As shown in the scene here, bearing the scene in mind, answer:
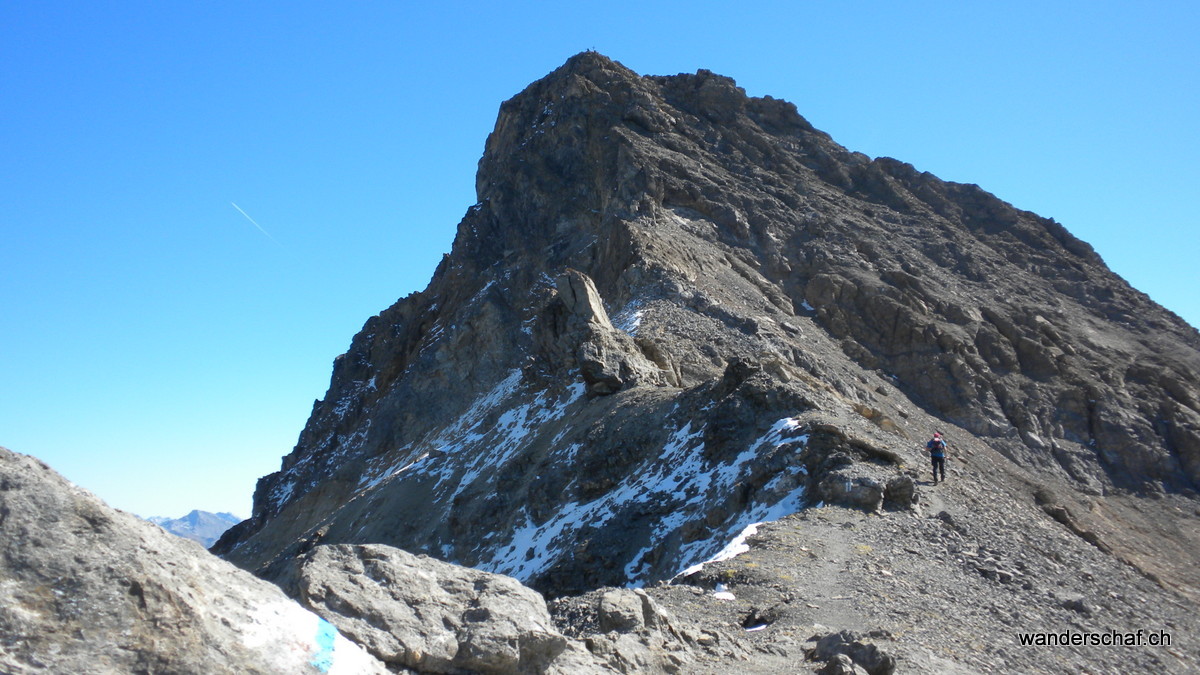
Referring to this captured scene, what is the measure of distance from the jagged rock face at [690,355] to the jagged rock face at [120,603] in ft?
38.7

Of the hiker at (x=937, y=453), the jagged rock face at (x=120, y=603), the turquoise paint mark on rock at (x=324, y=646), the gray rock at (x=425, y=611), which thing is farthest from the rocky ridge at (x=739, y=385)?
the jagged rock face at (x=120, y=603)

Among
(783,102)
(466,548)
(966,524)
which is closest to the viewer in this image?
(966,524)

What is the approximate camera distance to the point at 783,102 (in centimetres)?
6556

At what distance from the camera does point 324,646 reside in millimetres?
5812

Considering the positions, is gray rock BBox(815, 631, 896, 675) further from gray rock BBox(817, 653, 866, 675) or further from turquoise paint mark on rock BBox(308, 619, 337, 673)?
turquoise paint mark on rock BBox(308, 619, 337, 673)

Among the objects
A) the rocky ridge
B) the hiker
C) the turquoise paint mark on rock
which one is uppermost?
the rocky ridge

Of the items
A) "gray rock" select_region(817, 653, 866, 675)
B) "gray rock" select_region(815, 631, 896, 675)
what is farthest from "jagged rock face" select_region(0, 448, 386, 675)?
"gray rock" select_region(815, 631, 896, 675)

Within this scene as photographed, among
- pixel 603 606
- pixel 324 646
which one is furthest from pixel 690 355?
pixel 324 646

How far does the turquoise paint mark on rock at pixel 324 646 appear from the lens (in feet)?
18.5

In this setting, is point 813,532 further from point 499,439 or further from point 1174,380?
point 1174,380

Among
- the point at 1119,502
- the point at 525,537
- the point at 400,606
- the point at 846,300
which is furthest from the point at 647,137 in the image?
the point at 400,606

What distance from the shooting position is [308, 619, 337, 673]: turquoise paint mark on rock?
565 centimetres

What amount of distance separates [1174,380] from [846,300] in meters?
17.8

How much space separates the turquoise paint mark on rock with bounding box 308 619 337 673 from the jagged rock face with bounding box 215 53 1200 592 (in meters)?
11.4
